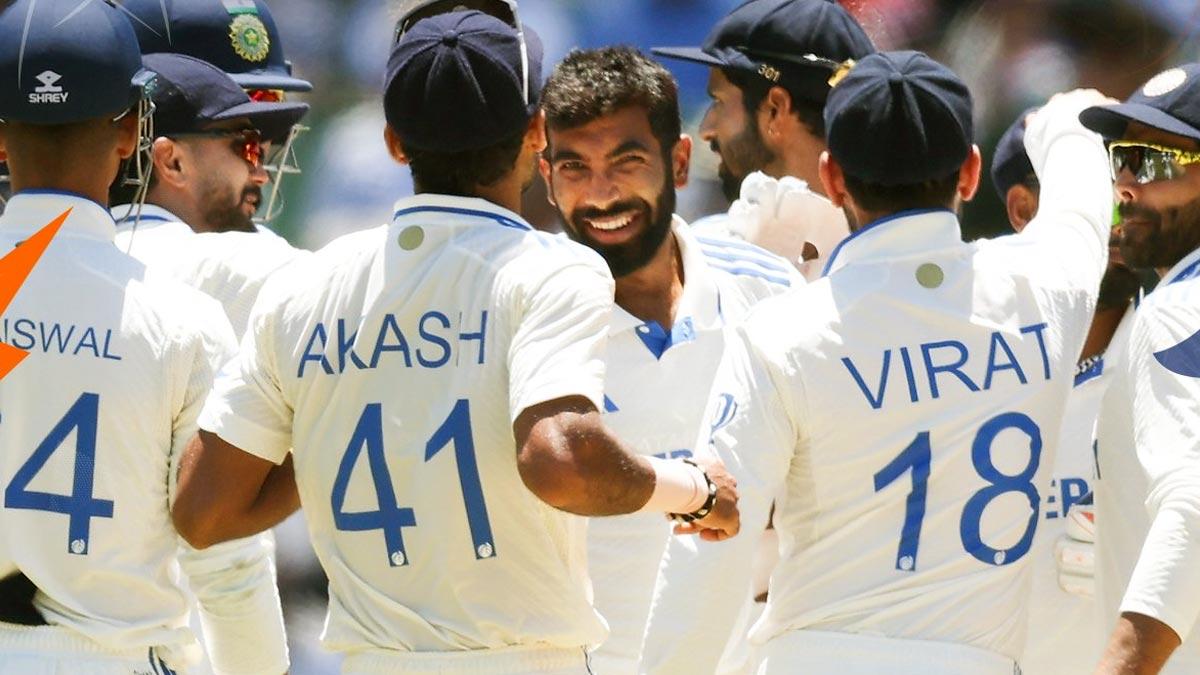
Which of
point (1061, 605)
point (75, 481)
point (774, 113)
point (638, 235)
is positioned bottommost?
point (1061, 605)

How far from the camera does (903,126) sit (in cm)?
443

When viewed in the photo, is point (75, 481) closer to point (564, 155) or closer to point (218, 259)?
point (218, 259)

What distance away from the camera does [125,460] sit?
14.5 feet

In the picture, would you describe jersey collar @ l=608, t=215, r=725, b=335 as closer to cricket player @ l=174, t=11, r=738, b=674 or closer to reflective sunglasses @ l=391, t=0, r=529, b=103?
reflective sunglasses @ l=391, t=0, r=529, b=103

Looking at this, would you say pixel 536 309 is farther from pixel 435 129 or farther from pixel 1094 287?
pixel 1094 287

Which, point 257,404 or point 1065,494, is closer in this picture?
point 257,404

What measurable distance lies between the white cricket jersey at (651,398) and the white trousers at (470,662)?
1.06m

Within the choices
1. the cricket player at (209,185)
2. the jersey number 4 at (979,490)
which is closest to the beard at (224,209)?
the cricket player at (209,185)

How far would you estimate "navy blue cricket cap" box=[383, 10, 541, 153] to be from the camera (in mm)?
4121

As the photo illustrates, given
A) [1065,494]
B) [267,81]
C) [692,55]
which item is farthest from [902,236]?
[267,81]

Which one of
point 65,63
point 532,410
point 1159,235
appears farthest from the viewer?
point 1159,235

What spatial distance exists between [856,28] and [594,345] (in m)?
2.92

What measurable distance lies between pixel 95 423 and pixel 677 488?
121cm

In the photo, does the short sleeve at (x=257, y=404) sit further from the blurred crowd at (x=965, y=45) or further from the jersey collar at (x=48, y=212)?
the blurred crowd at (x=965, y=45)
